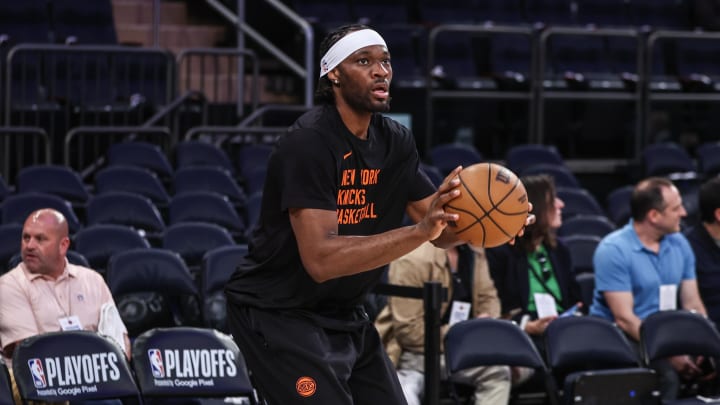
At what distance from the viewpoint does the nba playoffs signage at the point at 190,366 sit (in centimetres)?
610

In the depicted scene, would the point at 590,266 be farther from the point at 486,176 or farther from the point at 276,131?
the point at 486,176

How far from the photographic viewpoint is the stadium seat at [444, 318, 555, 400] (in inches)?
252

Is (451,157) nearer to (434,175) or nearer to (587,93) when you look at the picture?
(434,175)

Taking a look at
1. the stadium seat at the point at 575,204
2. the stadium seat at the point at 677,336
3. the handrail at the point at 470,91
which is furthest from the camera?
the handrail at the point at 470,91

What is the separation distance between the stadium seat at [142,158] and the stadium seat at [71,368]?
4.17 metres

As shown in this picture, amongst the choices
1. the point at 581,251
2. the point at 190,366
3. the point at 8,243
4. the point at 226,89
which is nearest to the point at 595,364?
the point at 581,251

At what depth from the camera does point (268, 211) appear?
402 centimetres

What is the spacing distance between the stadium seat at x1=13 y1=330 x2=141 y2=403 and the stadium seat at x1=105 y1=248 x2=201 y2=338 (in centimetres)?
128

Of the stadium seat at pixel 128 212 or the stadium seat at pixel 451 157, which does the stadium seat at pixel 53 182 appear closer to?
the stadium seat at pixel 128 212

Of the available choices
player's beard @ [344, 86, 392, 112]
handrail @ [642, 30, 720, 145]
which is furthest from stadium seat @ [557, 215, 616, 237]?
player's beard @ [344, 86, 392, 112]

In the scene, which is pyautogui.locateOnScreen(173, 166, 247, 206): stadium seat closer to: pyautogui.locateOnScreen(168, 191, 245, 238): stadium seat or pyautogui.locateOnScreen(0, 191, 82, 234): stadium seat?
pyautogui.locateOnScreen(168, 191, 245, 238): stadium seat

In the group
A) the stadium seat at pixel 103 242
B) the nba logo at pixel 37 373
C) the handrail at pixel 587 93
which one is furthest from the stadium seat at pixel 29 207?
the handrail at pixel 587 93

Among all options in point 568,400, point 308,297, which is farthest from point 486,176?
point 568,400

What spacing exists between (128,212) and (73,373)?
2.97 meters
